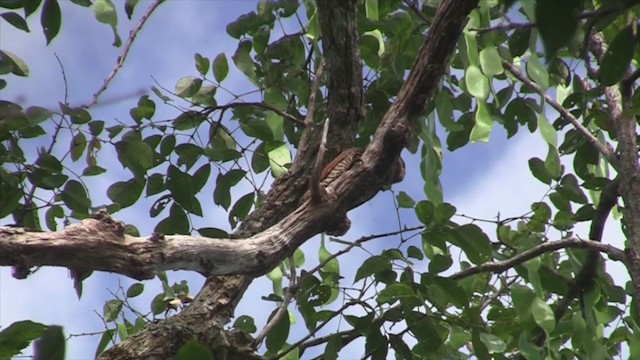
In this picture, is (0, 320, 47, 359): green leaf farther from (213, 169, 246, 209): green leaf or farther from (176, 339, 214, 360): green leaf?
(176, 339, 214, 360): green leaf

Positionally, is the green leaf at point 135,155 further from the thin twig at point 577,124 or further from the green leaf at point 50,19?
the thin twig at point 577,124

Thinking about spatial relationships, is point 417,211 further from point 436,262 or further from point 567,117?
point 567,117

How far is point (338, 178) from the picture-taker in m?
1.42

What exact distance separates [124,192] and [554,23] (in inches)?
49.9

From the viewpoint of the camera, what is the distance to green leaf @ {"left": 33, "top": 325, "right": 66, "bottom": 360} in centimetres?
50

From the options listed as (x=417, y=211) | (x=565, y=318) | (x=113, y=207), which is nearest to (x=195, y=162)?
(x=113, y=207)

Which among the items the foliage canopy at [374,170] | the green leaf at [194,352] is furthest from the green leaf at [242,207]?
the green leaf at [194,352]

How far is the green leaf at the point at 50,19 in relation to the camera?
1357 mm

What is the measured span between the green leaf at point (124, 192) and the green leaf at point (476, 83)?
65cm

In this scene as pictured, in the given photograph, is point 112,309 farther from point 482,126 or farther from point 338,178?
point 482,126

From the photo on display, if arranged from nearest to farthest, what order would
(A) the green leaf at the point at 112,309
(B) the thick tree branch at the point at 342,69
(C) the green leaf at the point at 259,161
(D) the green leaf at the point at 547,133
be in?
(B) the thick tree branch at the point at 342,69 → (D) the green leaf at the point at 547,133 → (C) the green leaf at the point at 259,161 → (A) the green leaf at the point at 112,309

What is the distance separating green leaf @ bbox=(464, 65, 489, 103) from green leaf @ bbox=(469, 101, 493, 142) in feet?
0.05

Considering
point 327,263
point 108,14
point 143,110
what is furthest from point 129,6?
point 327,263

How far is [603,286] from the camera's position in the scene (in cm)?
185
